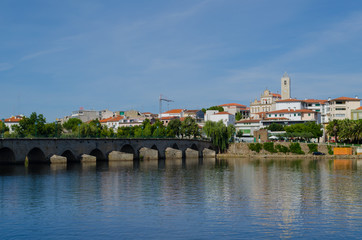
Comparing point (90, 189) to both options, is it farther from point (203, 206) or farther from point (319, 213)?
point (319, 213)

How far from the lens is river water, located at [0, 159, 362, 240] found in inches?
1031

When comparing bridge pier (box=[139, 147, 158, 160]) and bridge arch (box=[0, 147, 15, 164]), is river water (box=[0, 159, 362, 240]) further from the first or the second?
bridge pier (box=[139, 147, 158, 160])

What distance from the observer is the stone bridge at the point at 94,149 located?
221ft

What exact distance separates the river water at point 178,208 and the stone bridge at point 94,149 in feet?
47.6

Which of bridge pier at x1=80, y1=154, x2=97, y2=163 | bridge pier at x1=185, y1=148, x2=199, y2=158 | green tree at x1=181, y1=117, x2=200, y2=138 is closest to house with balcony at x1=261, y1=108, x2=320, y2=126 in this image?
green tree at x1=181, y1=117, x2=200, y2=138

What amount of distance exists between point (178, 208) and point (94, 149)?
49.7 metres

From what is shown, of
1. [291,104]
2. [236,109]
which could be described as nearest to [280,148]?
[291,104]

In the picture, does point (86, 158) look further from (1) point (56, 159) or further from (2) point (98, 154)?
(1) point (56, 159)

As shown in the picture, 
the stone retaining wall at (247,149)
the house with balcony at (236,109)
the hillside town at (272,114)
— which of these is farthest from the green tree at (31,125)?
the house with balcony at (236,109)

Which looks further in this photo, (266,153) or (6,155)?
(266,153)

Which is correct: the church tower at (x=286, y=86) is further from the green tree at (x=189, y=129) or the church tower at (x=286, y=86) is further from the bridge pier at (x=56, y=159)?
the bridge pier at (x=56, y=159)

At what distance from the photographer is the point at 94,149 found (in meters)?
80.2

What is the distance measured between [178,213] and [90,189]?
47.3 ft

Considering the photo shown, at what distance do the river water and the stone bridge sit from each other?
47.6ft
